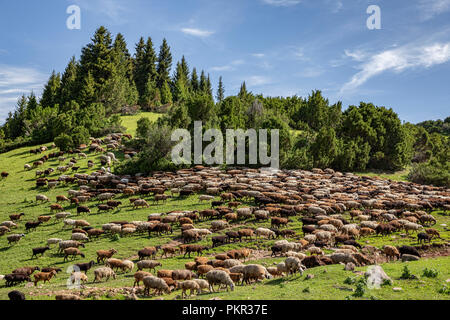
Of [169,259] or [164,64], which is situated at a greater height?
[164,64]

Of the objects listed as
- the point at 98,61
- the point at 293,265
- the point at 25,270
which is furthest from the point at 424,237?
the point at 98,61

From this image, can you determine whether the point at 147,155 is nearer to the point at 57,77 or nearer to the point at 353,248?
the point at 353,248

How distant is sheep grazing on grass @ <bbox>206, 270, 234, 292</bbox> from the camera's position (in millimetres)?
13055

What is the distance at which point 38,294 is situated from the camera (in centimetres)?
1192

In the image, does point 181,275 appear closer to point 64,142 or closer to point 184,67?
point 64,142

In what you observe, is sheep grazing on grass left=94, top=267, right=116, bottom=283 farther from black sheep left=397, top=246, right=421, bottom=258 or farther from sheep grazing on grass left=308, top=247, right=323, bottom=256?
black sheep left=397, top=246, right=421, bottom=258

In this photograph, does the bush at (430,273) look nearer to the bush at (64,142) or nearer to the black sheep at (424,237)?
the black sheep at (424,237)

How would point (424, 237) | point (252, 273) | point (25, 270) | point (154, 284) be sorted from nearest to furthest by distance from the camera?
point (154, 284)
point (252, 273)
point (25, 270)
point (424, 237)

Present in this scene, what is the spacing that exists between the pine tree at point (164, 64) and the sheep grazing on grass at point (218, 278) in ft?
321

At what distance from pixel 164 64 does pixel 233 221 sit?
92.5 meters

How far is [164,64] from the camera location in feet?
350

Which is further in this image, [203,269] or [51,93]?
[51,93]

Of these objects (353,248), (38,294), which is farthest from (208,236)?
(38,294)

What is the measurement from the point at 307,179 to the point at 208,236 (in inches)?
914
